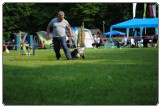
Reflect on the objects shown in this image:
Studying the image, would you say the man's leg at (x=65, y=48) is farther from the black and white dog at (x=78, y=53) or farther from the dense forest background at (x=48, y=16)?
the dense forest background at (x=48, y=16)

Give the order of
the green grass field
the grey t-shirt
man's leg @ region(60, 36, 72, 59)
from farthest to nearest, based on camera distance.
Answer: the grey t-shirt, man's leg @ region(60, 36, 72, 59), the green grass field

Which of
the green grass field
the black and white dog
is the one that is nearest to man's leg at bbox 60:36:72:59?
the black and white dog

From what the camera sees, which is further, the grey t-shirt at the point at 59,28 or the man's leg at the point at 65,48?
the grey t-shirt at the point at 59,28

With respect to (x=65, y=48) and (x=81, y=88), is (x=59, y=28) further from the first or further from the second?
(x=81, y=88)

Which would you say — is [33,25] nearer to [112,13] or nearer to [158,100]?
[112,13]

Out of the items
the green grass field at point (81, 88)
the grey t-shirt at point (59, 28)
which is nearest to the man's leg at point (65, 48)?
the grey t-shirt at point (59, 28)

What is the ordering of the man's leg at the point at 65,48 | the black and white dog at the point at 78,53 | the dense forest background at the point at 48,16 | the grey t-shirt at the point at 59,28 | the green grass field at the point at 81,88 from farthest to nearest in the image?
1. the dense forest background at the point at 48,16
2. the black and white dog at the point at 78,53
3. the grey t-shirt at the point at 59,28
4. the man's leg at the point at 65,48
5. the green grass field at the point at 81,88

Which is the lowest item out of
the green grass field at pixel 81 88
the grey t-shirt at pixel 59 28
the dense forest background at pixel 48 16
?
the green grass field at pixel 81 88

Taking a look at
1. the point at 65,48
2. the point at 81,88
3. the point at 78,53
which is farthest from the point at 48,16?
the point at 81,88

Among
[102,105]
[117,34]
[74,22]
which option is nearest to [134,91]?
[102,105]

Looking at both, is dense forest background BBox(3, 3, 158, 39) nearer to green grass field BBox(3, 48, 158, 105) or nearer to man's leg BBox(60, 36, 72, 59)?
man's leg BBox(60, 36, 72, 59)

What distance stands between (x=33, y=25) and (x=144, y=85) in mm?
32041

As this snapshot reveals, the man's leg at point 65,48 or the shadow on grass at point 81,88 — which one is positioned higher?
the man's leg at point 65,48

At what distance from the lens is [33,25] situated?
37.3 metres
